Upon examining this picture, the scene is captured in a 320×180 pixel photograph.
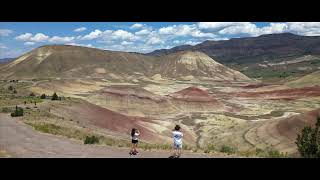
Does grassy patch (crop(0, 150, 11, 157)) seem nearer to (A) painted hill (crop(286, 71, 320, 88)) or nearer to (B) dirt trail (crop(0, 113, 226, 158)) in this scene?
(B) dirt trail (crop(0, 113, 226, 158))

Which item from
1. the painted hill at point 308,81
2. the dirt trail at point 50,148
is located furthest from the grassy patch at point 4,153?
the painted hill at point 308,81

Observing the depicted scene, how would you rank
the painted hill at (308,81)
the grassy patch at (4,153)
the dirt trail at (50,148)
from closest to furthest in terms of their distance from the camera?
the grassy patch at (4,153)
the dirt trail at (50,148)
the painted hill at (308,81)

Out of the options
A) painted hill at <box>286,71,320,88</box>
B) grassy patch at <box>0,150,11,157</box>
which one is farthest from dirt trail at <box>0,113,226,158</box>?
painted hill at <box>286,71,320,88</box>

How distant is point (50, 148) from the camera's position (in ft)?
75.4

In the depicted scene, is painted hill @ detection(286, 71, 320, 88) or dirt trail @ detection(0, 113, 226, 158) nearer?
dirt trail @ detection(0, 113, 226, 158)

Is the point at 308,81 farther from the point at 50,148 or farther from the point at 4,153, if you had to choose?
the point at 4,153

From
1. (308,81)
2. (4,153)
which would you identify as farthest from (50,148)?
(308,81)

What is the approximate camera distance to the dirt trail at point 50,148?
21219 millimetres

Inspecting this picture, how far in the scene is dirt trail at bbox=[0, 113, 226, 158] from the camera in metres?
21.2

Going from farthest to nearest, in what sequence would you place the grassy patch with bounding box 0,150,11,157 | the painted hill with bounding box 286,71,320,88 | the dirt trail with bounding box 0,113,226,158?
1. the painted hill with bounding box 286,71,320,88
2. the dirt trail with bounding box 0,113,226,158
3. the grassy patch with bounding box 0,150,11,157

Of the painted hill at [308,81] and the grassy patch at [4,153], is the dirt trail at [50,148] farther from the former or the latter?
the painted hill at [308,81]
